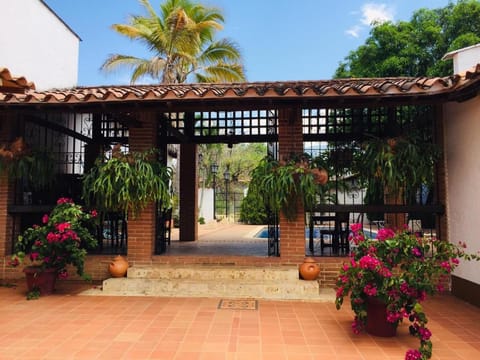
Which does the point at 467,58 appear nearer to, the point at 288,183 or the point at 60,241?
the point at 288,183

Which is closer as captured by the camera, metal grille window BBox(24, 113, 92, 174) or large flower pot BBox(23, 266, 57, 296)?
large flower pot BBox(23, 266, 57, 296)

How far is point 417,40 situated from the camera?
1332cm

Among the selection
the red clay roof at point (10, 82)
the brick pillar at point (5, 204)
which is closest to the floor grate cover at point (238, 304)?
the red clay roof at point (10, 82)

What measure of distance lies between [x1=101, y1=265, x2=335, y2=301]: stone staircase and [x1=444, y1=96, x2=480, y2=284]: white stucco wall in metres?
2.12

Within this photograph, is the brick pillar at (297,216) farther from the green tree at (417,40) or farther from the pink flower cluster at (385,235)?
the green tree at (417,40)

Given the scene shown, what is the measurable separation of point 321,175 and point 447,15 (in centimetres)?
1340

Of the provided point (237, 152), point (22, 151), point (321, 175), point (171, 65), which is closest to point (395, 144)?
point (321, 175)

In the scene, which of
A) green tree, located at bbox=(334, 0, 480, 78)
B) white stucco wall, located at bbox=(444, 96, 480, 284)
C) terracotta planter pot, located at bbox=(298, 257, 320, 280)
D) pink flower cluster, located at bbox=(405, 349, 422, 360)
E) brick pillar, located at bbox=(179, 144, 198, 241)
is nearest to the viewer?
pink flower cluster, located at bbox=(405, 349, 422, 360)

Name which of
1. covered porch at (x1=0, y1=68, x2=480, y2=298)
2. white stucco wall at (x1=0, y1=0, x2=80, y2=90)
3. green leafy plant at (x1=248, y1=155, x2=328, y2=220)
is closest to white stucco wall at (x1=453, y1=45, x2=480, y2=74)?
covered porch at (x1=0, y1=68, x2=480, y2=298)

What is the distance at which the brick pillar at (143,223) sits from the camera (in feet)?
18.1

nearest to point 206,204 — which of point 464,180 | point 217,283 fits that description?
point 217,283

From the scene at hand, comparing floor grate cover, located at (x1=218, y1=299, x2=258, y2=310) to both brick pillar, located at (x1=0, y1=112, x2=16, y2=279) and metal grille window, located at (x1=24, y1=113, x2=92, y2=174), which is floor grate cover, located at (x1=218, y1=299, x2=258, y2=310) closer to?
brick pillar, located at (x1=0, y1=112, x2=16, y2=279)

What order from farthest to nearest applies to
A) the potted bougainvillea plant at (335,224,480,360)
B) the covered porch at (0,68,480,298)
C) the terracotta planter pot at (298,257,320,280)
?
the terracotta planter pot at (298,257,320,280) < the covered porch at (0,68,480,298) < the potted bougainvillea plant at (335,224,480,360)

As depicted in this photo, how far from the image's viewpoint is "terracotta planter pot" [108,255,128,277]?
5.29 metres
